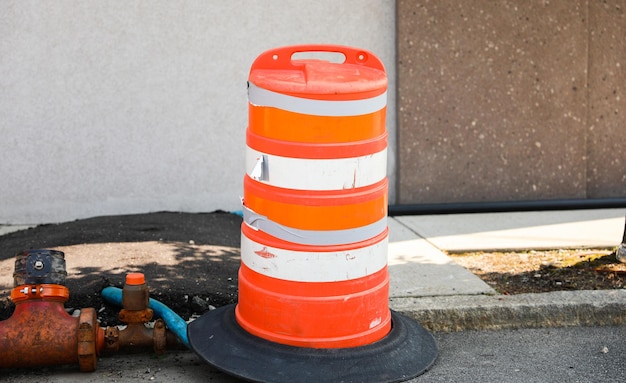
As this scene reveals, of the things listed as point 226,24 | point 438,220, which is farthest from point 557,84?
point 226,24

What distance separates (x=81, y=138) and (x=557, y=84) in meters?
4.24

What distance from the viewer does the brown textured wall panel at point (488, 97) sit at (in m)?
8.02

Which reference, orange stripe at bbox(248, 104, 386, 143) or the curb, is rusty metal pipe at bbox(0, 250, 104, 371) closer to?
orange stripe at bbox(248, 104, 386, 143)

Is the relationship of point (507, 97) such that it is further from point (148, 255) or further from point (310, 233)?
point (310, 233)

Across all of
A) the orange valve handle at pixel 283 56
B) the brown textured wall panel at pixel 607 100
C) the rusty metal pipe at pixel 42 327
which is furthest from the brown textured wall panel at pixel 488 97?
the rusty metal pipe at pixel 42 327

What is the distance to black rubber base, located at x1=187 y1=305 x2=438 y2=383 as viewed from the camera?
421cm

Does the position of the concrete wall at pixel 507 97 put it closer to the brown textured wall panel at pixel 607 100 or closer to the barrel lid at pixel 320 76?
the brown textured wall panel at pixel 607 100

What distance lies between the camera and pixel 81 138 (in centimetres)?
779

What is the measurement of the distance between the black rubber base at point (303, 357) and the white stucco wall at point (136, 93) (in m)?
3.41

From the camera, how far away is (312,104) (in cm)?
423

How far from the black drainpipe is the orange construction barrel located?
11.7 ft

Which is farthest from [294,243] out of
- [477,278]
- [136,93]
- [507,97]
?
[507,97]

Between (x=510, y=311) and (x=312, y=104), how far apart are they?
76.4 inches

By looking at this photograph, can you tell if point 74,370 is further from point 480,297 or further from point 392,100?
point 392,100
